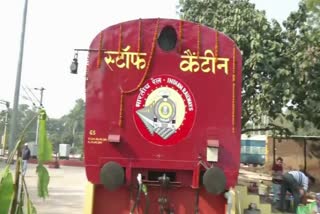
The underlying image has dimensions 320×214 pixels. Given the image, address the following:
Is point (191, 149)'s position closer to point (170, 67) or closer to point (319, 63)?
point (170, 67)

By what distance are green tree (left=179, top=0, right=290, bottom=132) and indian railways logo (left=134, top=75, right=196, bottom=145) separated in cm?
1036

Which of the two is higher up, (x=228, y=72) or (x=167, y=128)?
(x=228, y=72)

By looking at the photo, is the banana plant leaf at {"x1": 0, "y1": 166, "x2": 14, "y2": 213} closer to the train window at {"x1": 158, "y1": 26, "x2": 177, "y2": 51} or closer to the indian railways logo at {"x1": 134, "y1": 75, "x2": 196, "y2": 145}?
the indian railways logo at {"x1": 134, "y1": 75, "x2": 196, "y2": 145}

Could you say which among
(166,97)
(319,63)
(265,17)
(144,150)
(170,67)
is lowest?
(144,150)

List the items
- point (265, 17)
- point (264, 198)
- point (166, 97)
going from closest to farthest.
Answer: point (166, 97) < point (264, 198) < point (265, 17)

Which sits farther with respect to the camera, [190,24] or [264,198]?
[264,198]

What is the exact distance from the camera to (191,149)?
5.49m

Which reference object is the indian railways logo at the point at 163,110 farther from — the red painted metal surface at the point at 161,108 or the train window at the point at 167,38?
the train window at the point at 167,38

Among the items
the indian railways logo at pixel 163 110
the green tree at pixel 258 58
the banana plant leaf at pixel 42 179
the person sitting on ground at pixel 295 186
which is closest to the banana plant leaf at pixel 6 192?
the banana plant leaf at pixel 42 179

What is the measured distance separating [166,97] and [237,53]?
3.11 feet

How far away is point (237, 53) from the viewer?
559 centimetres

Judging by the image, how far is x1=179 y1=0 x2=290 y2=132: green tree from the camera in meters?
15.7

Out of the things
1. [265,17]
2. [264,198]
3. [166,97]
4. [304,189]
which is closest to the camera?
[166,97]

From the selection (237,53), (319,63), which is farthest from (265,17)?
(237,53)
